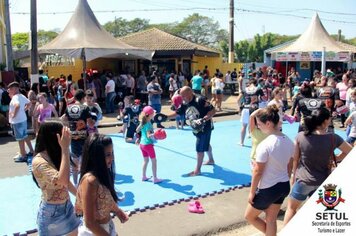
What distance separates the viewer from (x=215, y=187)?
698cm

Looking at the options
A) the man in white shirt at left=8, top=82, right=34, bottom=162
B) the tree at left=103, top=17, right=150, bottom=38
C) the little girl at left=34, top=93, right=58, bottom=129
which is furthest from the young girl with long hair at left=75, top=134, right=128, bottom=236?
the tree at left=103, top=17, right=150, bottom=38

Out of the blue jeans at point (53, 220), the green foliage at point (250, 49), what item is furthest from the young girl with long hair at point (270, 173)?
the green foliage at point (250, 49)

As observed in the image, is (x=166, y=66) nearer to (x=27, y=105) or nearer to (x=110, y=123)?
(x=110, y=123)

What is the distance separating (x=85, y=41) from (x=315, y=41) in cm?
1216

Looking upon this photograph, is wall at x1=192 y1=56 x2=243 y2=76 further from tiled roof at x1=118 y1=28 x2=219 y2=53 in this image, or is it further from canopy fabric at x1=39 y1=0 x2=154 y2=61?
canopy fabric at x1=39 y1=0 x2=154 y2=61

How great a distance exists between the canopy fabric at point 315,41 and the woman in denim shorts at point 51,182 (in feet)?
61.3

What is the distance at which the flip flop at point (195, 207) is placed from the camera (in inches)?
228

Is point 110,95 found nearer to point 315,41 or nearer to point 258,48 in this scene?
point 315,41

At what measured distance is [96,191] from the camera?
2.98 m

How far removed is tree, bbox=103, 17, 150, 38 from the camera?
63.6 metres

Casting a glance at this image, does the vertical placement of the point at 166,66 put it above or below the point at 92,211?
above

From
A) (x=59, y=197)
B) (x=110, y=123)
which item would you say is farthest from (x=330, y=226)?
(x=110, y=123)

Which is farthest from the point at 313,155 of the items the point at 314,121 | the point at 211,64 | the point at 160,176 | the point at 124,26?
the point at 124,26

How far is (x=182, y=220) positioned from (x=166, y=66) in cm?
1951
